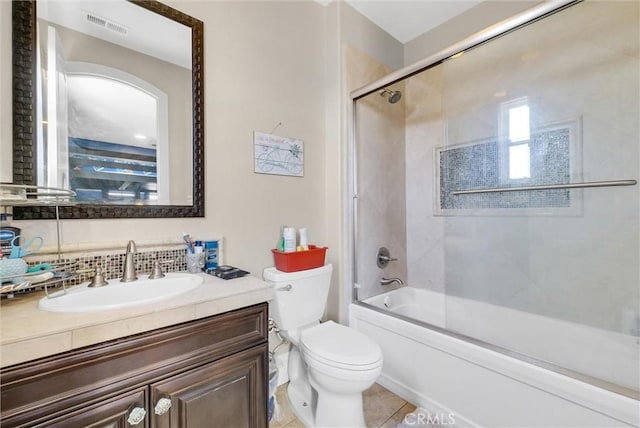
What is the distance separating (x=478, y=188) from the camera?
191 centimetres

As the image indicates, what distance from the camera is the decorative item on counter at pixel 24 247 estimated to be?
0.86 m

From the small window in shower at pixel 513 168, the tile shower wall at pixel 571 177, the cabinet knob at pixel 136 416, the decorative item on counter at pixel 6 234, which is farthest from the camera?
the small window in shower at pixel 513 168

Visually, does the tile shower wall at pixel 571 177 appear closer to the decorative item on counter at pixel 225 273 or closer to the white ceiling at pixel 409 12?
the white ceiling at pixel 409 12

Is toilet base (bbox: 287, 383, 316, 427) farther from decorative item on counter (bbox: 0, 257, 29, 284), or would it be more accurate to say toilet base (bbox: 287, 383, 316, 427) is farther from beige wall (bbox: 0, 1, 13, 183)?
beige wall (bbox: 0, 1, 13, 183)

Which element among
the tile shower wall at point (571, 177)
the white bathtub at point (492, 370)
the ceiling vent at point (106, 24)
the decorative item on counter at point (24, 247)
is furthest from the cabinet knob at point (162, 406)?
the tile shower wall at point (571, 177)

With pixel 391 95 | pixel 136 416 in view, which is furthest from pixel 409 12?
pixel 136 416

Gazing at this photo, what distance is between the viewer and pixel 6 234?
0.86m

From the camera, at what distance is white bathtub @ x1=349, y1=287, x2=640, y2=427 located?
1.03m

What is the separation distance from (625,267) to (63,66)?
2787mm

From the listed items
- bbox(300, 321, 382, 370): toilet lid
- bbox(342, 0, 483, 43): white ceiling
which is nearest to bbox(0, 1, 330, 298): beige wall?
bbox(342, 0, 483, 43): white ceiling

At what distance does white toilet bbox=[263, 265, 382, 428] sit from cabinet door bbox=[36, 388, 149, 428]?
687 millimetres

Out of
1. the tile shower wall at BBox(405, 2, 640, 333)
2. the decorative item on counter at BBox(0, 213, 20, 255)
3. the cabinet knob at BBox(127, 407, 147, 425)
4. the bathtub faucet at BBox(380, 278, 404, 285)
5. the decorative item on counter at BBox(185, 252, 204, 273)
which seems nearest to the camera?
the cabinet knob at BBox(127, 407, 147, 425)

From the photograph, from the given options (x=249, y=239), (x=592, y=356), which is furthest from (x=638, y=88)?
(x=249, y=239)

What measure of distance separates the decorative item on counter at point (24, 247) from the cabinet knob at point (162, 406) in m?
0.65
